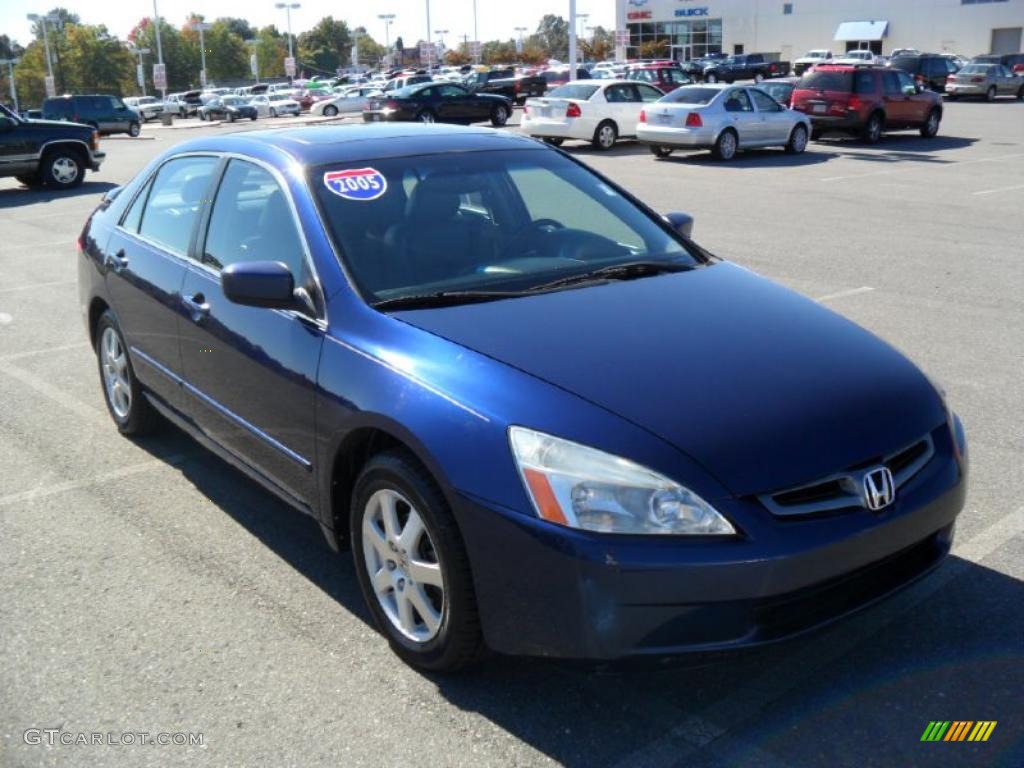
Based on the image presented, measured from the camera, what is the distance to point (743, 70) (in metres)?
58.6

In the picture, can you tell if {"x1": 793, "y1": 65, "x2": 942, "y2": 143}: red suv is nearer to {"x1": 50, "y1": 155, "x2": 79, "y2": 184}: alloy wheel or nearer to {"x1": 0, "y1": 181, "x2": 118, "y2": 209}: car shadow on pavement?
{"x1": 0, "y1": 181, "x2": 118, "y2": 209}: car shadow on pavement

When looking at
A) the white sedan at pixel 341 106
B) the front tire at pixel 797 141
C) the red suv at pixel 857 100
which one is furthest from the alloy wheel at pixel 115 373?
the white sedan at pixel 341 106

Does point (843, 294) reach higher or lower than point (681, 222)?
lower

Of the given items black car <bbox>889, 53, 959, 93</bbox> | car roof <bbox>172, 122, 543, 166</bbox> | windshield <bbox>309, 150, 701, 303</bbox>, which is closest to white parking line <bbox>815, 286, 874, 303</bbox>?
windshield <bbox>309, 150, 701, 303</bbox>

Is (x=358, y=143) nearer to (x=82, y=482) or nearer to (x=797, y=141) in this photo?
A: (x=82, y=482)

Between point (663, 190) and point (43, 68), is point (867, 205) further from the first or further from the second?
point (43, 68)

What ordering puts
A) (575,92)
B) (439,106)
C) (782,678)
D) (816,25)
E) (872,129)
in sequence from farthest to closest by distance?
(816,25) < (439,106) < (872,129) < (575,92) < (782,678)

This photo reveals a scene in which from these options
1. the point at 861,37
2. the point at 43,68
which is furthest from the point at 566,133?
the point at 43,68

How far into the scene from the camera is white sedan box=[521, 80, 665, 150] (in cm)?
2338

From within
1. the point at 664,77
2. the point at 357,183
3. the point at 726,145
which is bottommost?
the point at 726,145

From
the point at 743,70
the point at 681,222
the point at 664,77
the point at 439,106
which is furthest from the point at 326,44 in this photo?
the point at 681,222

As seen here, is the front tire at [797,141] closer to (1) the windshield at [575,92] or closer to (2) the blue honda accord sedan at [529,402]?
(1) the windshield at [575,92]

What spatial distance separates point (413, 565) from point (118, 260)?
9.55 feet

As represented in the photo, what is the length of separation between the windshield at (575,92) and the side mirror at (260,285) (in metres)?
20.6
